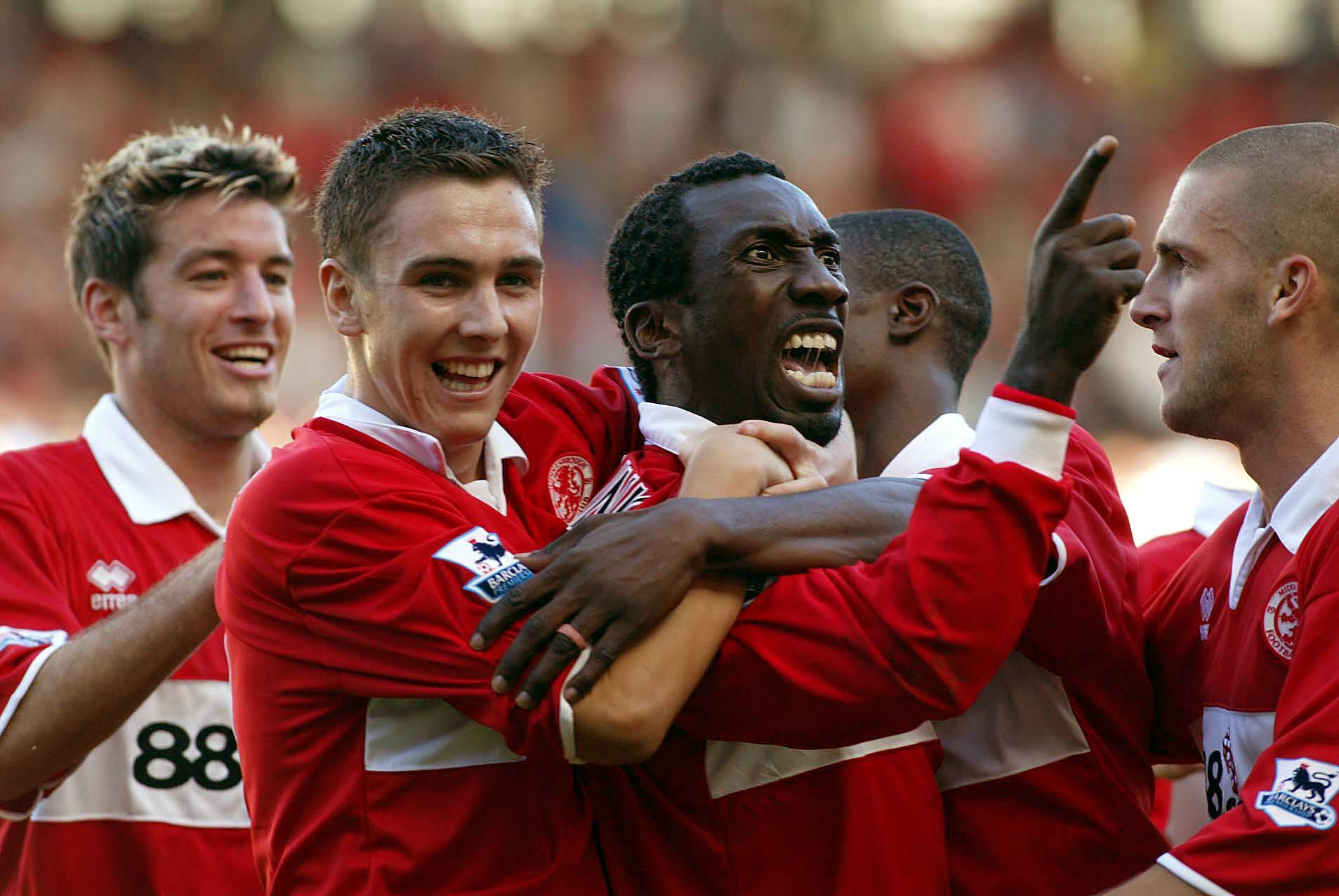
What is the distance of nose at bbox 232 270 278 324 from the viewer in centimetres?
473

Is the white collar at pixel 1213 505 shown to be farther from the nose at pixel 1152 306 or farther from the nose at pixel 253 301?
the nose at pixel 253 301

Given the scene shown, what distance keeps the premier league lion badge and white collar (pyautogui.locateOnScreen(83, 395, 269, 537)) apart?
2.82 metres

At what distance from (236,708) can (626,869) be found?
83 cm

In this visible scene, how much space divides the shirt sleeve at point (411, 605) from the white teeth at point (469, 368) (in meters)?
→ 0.36

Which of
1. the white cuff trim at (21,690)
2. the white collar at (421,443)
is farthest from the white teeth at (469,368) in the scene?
the white cuff trim at (21,690)

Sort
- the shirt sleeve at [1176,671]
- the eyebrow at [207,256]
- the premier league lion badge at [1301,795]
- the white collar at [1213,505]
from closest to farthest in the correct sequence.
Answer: the premier league lion badge at [1301,795]
the shirt sleeve at [1176,671]
the white collar at [1213,505]
the eyebrow at [207,256]

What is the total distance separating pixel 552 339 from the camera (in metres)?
12.2

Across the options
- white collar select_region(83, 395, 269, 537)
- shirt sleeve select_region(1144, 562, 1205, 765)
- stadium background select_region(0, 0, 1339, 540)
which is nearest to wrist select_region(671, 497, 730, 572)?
shirt sleeve select_region(1144, 562, 1205, 765)

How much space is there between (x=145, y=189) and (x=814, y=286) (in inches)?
92.5

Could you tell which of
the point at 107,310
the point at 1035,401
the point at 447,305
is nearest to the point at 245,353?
the point at 107,310

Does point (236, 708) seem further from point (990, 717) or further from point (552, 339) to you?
point (552, 339)

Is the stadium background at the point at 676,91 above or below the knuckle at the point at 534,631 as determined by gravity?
above

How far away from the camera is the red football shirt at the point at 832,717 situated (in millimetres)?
2756

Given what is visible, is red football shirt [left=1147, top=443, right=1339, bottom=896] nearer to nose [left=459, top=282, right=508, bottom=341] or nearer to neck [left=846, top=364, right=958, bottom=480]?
neck [left=846, top=364, right=958, bottom=480]
